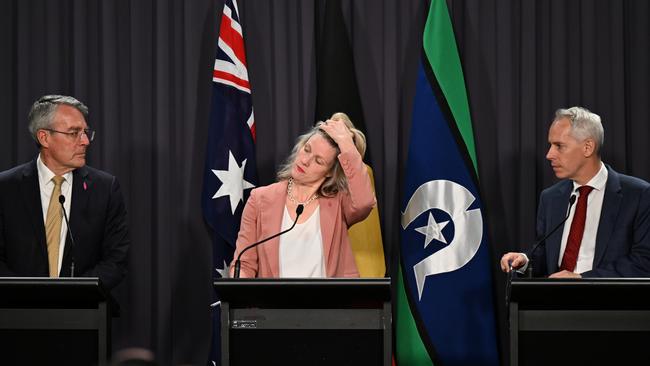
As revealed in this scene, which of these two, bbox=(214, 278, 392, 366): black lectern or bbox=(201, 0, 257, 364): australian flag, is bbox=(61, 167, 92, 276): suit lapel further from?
bbox=(214, 278, 392, 366): black lectern

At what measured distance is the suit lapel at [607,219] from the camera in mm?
3838

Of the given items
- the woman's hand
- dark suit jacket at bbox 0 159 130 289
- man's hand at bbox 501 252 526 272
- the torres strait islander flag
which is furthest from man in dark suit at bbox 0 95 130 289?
man's hand at bbox 501 252 526 272

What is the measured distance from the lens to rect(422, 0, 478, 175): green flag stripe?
4664 millimetres

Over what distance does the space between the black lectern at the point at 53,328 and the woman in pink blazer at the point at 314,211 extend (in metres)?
0.68

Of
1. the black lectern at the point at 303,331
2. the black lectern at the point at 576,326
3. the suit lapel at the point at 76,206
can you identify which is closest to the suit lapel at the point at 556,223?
the black lectern at the point at 576,326

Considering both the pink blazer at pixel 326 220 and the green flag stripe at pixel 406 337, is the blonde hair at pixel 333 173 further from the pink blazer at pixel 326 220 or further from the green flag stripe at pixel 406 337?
the green flag stripe at pixel 406 337

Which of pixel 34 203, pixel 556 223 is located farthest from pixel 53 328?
pixel 556 223

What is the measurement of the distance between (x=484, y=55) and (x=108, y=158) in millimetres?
2287

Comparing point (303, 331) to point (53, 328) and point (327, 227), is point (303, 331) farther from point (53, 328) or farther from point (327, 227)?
point (53, 328)

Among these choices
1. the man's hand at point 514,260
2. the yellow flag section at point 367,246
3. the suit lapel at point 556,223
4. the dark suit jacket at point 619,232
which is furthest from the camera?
the yellow flag section at point 367,246

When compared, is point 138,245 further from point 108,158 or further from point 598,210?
point 598,210

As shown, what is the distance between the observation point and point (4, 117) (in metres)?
5.15

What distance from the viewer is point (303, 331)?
3109 mm

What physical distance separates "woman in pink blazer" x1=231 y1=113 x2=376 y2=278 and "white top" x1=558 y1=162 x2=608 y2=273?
3.23 ft
